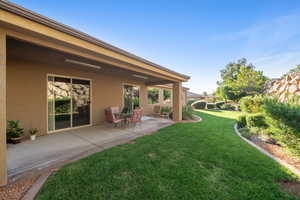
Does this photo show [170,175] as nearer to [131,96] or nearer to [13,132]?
[13,132]

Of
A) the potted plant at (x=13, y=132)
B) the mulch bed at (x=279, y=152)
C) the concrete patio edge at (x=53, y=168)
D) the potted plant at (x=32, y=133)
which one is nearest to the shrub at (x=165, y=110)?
the concrete patio edge at (x=53, y=168)

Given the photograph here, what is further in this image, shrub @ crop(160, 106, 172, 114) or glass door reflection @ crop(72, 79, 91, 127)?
shrub @ crop(160, 106, 172, 114)

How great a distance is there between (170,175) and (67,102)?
5.61 metres

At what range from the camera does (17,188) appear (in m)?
2.01

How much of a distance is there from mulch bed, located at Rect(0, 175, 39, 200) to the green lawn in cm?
30

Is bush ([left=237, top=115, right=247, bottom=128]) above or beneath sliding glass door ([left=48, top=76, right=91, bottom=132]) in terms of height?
beneath

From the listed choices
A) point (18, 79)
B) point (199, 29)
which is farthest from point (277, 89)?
point (18, 79)

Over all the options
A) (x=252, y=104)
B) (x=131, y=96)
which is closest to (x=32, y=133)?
(x=131, y=96)

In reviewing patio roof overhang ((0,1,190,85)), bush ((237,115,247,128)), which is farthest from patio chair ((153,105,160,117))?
patio roof overhang ((0,1,190,85))

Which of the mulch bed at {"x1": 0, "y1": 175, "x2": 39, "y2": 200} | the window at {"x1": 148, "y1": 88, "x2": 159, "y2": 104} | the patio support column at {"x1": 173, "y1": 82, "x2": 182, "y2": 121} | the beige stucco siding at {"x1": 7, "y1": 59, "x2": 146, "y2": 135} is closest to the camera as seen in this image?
the mulch bed at {"x1": 0, "y1": 175, "x2": 39, "y2": 200}

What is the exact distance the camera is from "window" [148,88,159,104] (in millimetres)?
10883

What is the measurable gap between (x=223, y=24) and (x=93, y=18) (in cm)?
816

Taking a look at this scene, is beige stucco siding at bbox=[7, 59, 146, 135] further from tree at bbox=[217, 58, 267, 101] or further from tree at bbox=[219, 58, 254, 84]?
tree at bbox=[219, 58, 254, 84]

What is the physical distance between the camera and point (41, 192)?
1.89m
